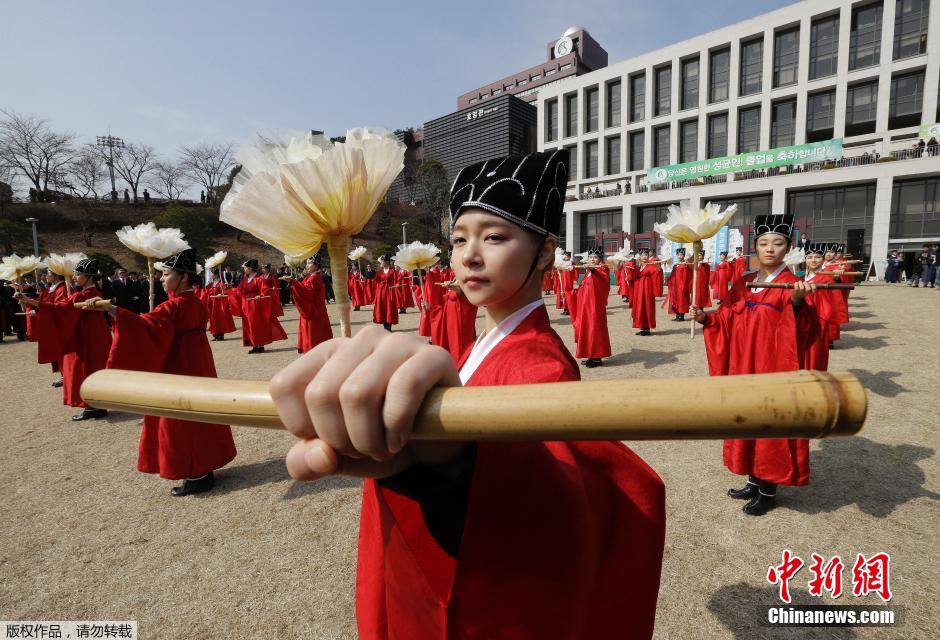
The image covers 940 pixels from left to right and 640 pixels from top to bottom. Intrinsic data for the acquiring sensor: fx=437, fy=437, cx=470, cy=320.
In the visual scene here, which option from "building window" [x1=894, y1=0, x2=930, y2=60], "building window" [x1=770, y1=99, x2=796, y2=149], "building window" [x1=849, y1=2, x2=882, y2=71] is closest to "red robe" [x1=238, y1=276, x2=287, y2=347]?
"building window" [x1=770, y1=99, x2=796, y2=149]

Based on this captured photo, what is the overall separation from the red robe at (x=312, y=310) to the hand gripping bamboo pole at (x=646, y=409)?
30.9 ft

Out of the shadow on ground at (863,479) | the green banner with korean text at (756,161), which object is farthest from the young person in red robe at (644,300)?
the green banner with korean text at (756,161)

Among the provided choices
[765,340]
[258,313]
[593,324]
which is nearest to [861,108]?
[593,324]

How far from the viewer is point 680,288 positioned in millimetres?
A: 12727

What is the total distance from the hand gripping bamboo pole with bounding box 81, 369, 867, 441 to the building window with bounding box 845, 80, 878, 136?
3800 cm

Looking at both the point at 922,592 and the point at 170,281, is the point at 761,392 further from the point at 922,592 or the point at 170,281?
the point at 170,281

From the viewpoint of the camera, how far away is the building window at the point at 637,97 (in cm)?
3578

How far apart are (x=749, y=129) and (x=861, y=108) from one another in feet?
19.7

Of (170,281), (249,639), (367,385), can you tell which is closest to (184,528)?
(249,639)

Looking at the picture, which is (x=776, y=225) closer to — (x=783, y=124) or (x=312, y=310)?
(x=312, y=310)

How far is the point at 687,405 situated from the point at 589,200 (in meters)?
38.6

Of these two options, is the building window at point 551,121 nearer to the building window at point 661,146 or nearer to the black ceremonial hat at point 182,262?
the building window at point 661,146

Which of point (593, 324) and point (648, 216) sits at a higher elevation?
point (648, 216)

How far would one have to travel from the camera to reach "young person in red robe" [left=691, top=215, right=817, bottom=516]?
330cm
